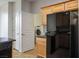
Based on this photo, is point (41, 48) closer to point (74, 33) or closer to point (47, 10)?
point (47, 10)

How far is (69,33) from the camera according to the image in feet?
9.13

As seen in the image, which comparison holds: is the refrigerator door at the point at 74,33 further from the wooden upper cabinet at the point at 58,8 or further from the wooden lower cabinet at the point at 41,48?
the wooden lower cabinet at the point at 41,48

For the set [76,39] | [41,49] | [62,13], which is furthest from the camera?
[41,49]

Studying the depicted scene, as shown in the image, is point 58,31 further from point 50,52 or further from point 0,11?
point 0,11

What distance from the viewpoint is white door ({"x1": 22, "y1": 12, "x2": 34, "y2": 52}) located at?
486 cm

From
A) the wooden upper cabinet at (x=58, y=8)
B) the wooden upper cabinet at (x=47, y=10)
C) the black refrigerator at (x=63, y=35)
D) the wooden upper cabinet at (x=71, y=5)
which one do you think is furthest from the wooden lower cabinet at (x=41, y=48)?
the wooden upper cabinet at (x=71, y=5)

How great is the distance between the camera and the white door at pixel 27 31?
15.9 ft

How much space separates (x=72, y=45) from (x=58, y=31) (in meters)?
0.56

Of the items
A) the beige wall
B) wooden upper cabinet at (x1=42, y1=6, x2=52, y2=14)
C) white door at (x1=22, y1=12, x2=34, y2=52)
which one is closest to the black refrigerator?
wooden upper cabinet at (x1=42, y1=6, x2=52, y2=14)

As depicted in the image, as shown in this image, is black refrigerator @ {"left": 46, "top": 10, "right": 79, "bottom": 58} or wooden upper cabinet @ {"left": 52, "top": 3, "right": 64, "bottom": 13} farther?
wooden upper cabinet @ {"left": 52, "top": 3, "right": 64, "bottom": 13}

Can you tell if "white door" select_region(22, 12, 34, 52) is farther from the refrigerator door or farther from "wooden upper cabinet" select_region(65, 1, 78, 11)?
the refrigerator door

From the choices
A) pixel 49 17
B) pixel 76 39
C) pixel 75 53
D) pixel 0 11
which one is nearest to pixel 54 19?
pixel 49 17

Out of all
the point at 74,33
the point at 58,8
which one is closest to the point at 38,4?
the point at 58,8

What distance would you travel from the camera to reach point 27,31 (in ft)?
16.6
